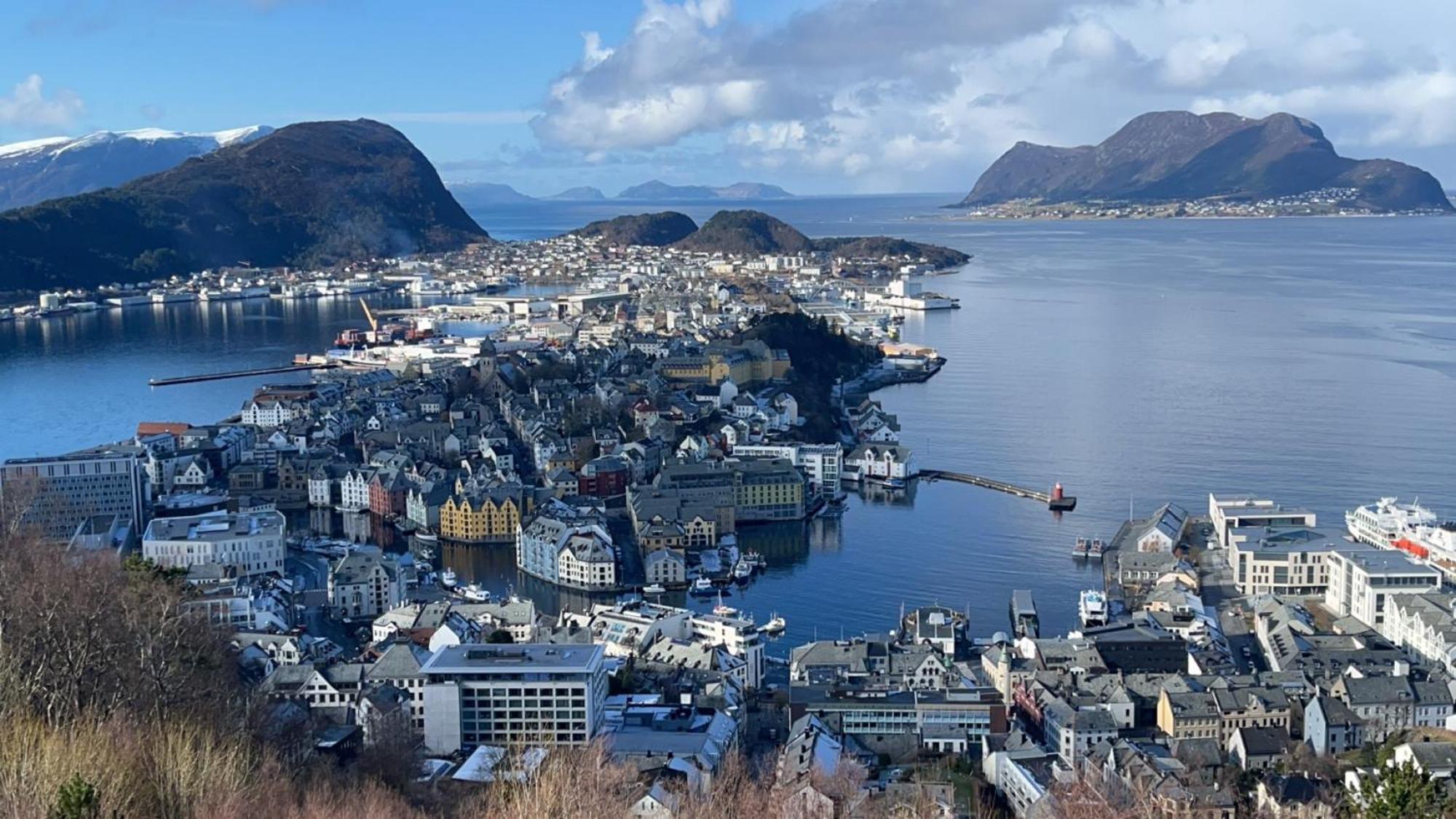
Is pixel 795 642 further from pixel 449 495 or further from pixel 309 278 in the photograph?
pixel 309 278

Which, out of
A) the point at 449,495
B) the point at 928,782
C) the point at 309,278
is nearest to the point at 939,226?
the point at 309,278

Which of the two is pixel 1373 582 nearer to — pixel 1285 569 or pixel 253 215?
pixel 1285 569

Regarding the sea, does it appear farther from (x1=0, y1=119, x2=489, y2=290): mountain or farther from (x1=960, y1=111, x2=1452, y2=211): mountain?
(x1=960, y1=111, x2=1452, y2=211): mountain

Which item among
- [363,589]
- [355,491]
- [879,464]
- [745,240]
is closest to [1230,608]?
[879,464]

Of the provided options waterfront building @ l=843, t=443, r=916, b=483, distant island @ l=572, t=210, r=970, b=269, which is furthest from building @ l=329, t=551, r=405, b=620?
distant island @ l=572, t=210, r=970, b=269

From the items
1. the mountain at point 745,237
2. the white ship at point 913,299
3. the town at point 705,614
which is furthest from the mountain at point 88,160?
the town at point 705,614

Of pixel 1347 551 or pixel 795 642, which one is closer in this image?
pixel 795 642

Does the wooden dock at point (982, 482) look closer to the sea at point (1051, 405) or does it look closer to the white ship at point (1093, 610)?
the sea at point (1051, 405)
